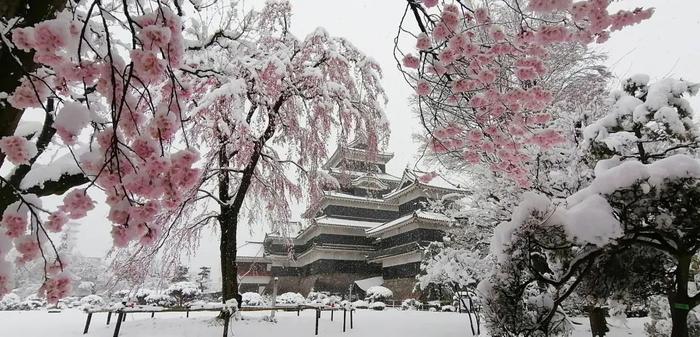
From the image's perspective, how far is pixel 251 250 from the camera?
94.4ft

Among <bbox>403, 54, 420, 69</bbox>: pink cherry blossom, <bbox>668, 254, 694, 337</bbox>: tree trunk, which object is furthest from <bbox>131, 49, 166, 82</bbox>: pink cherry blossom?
<bbox>668, 254, 694, 337</bbox>: tree trunk

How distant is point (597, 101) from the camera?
29.8 feet

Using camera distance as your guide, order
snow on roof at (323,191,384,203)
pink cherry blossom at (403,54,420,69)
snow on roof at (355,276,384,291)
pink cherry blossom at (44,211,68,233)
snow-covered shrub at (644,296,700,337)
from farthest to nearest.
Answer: snow on roof at (323,191,384,203) < snow on roof at (355,276,384,291) < snow-covered shrub at (644,296,700,337) < pink cherry blossom at (403,54,420,69) < pink cherry blossom at (44,211,68,233)

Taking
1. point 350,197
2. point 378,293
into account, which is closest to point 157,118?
point 378,293

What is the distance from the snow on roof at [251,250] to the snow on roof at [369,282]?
7.83 m

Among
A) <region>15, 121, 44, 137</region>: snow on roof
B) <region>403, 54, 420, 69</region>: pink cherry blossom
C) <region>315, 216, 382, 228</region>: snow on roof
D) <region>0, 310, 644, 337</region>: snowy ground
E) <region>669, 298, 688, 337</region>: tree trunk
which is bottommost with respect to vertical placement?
<region>0, 310, 644, 337</region>: snowy ground

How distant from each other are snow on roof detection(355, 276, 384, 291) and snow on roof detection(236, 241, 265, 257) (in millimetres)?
7834

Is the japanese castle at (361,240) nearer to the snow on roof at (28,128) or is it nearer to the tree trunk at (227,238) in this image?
the tree trunk at (227,238)

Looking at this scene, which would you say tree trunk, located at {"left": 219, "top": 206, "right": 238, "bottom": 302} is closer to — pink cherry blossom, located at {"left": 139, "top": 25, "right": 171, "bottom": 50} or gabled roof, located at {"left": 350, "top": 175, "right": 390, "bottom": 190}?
pink cherry blossom, located at {"left": 139, "top": 25, "right": 171, "bottom": 50}

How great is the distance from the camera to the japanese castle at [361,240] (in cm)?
2105

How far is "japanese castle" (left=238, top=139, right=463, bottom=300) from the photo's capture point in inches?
829

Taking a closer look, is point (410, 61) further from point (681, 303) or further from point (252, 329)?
point (252, 329)

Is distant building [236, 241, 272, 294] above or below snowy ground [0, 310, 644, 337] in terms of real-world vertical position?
above

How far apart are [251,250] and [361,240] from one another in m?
9.04
